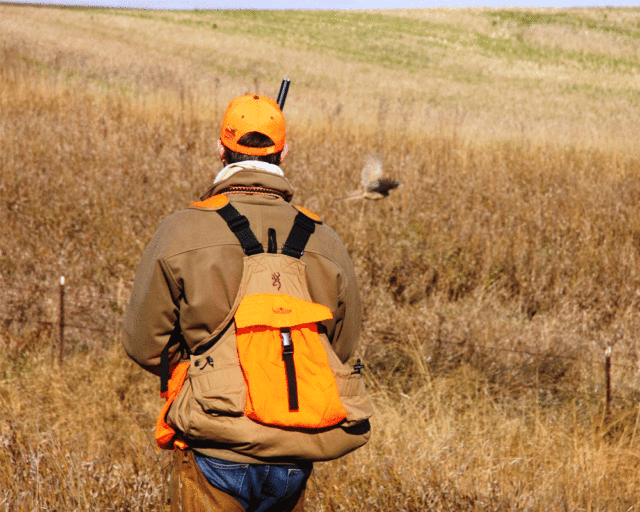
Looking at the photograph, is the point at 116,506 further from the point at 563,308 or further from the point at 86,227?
the point at 563,308

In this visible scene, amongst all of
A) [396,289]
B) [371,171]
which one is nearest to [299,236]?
[396,289]

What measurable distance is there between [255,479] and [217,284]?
534 millimetres

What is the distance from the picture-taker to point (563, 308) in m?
4.72

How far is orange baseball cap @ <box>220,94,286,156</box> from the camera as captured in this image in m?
1.82

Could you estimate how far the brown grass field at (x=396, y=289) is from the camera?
8.91 ft

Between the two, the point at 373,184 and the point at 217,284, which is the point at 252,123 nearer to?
the point at 217,284

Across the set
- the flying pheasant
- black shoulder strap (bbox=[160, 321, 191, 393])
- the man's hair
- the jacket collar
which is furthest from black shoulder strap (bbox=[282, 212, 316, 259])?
the flying pheasant

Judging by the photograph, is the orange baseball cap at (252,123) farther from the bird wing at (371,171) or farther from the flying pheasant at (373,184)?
the bird wing at (371,171)

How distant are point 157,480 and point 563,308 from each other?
3.42m

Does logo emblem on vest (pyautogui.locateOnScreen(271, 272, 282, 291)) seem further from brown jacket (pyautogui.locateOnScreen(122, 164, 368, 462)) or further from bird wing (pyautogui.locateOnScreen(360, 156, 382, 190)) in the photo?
bird wing (pyautogui.locateOnScreen(360, 156, 382, 190))

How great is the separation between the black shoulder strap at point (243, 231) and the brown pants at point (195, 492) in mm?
600

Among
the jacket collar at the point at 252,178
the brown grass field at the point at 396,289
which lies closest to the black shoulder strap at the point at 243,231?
the jacket collar at the point at 252,178

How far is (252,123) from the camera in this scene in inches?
71.2

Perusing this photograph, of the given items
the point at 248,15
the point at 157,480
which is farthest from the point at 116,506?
the point at 248,15
